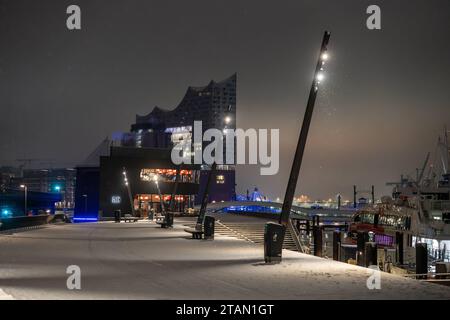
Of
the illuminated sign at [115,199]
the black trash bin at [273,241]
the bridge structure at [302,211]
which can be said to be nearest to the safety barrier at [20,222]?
the black trash bin at [273,241]

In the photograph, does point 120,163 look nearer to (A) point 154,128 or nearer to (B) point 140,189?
(B) point 140,189

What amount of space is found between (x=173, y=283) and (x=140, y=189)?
85458 mm

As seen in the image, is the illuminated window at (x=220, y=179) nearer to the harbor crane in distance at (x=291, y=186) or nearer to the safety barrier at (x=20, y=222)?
the safety barrier at (x=20, y=222)

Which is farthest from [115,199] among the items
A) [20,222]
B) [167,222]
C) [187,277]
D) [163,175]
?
[187,277]

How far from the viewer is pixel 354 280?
14133mm

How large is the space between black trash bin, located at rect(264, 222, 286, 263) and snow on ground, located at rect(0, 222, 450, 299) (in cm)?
42

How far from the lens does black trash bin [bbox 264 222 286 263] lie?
59.1 ft

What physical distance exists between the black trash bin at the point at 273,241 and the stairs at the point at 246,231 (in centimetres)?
1054

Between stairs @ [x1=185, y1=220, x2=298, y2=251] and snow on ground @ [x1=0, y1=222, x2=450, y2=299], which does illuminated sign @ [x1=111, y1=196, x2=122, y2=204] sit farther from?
snow on ground @ [x1=0, y1=222, x2=450, y2=299]

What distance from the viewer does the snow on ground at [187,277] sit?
11703 millimetres

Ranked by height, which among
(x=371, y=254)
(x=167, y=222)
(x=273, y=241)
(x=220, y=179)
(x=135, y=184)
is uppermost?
(x=220, y=179)

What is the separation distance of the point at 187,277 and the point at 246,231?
1999 centimetres

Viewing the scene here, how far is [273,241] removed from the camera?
18.1 metres

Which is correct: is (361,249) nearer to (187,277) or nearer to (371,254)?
(371,254)
